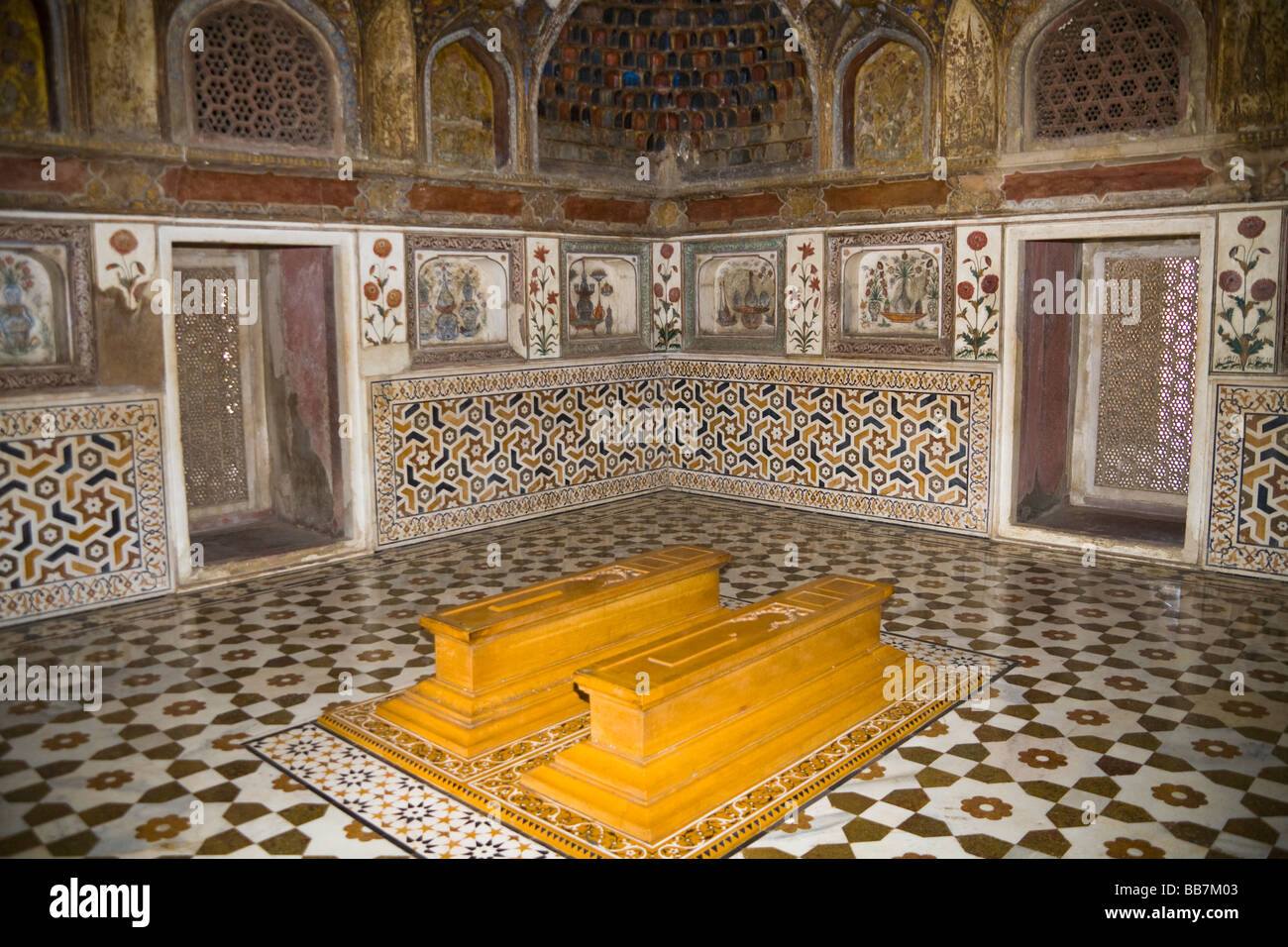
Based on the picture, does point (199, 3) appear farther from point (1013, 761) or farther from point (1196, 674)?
point (1196, 674)

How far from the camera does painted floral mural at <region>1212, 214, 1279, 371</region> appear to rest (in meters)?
6.63

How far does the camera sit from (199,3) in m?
6.59

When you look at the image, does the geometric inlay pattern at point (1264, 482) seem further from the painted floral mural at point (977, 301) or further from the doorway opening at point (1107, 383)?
the painted floral mural at point (977, 301)

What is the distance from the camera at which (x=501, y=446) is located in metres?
8.59

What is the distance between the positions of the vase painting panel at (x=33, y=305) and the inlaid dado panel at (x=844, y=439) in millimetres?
5508

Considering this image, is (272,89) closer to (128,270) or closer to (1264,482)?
(128,270)

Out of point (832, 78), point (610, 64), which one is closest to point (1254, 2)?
point (832, 78)

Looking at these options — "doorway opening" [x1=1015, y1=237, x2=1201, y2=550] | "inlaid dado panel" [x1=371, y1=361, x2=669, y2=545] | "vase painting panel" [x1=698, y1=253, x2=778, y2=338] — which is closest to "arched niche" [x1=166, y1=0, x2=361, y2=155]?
"inlaid dado panel" [x1=371, y1=361, x2=669, y2=545]

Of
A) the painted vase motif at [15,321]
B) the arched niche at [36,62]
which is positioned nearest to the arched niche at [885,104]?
the arched niche at [36,62]

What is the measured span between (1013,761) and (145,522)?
524cm

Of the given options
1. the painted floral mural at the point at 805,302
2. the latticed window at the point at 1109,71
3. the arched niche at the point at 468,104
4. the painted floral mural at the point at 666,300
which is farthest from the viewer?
the painted floral mural at the point at 666,300

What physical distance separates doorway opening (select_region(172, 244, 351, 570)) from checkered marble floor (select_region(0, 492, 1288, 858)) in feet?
2.95

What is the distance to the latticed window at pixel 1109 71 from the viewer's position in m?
7.05

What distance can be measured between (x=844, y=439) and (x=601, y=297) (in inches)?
102
